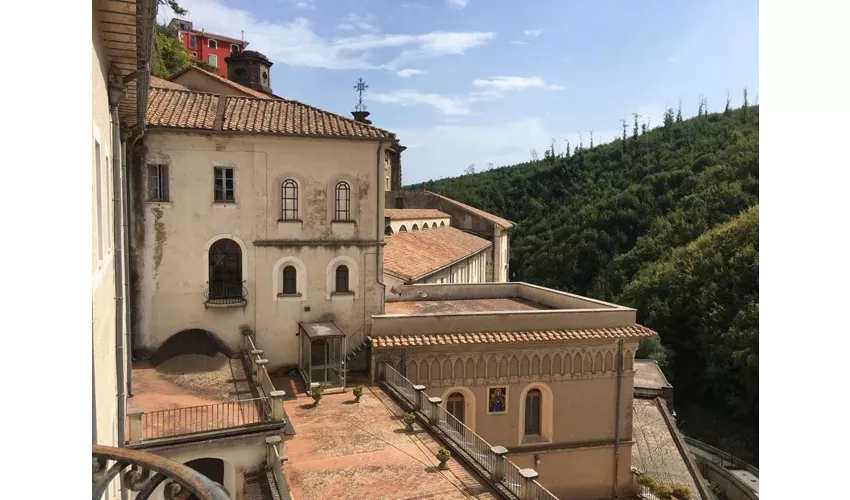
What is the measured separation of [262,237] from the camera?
56.4ft

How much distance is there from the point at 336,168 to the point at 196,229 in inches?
172

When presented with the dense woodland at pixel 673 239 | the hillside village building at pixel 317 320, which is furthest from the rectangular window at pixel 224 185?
the dense woodland at pixel 673 239

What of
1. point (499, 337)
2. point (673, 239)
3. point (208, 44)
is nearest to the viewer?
point (499, 337)

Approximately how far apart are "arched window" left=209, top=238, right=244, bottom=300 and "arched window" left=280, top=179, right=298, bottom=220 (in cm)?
167

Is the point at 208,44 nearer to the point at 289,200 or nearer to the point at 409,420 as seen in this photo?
the point at 289,200

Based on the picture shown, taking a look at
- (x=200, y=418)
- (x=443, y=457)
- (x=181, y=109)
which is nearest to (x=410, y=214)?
(x=181, y=109)

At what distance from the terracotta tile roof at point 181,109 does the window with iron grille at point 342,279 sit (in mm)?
5549

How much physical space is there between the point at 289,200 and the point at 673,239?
47.5 metres

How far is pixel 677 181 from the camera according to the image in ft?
212

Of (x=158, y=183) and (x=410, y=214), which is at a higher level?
(x=410, y=214)

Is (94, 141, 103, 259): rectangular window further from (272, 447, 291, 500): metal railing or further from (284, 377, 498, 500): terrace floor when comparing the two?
(284, 377, 498, 500): terrace floor
